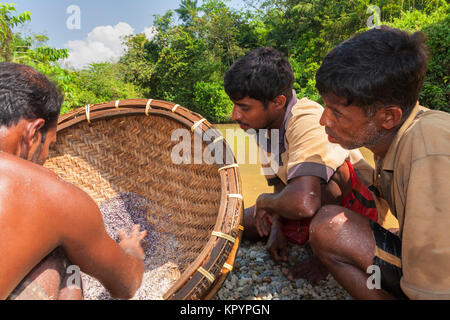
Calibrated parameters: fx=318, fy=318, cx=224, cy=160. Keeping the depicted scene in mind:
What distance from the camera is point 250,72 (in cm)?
196

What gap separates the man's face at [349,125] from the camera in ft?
4.22

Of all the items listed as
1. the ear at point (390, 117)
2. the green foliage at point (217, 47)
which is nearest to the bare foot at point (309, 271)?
the ear at point (390, 117)

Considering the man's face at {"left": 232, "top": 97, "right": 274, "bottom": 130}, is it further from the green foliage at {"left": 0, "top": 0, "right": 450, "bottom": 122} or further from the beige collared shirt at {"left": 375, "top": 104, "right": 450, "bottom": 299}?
the green foliage at {"left": 0, "top": 0, "right": 450, "bottom": 122}

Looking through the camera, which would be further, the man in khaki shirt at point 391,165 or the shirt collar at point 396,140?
the shirt collar at point 396,140

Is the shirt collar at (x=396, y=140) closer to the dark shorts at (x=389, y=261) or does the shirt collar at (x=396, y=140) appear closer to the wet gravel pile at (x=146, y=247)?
the dark shorts at (x=389, y=261)

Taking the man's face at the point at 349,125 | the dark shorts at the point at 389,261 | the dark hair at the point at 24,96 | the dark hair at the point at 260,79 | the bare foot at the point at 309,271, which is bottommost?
the bare foot at the point at 309,271

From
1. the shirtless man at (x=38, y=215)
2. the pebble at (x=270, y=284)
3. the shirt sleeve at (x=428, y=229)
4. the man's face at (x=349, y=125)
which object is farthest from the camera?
the pebble at (x=270, y=284)

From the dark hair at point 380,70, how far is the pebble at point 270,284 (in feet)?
3.33

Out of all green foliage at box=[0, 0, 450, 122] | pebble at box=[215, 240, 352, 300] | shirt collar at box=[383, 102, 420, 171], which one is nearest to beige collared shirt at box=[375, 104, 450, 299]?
shirt collar at box=[383, 102, 420, 171]

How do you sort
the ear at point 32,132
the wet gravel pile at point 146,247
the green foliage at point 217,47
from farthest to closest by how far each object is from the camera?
the green foliage at point 217,47 < the wet gravel pile at point 146,247 < the ear at point 32,132

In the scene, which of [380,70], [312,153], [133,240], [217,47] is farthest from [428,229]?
[217,47]

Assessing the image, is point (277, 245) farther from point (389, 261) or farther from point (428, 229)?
point (428, 229)

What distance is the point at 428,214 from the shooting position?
99 cm

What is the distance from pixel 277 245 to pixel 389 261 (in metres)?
0.83
